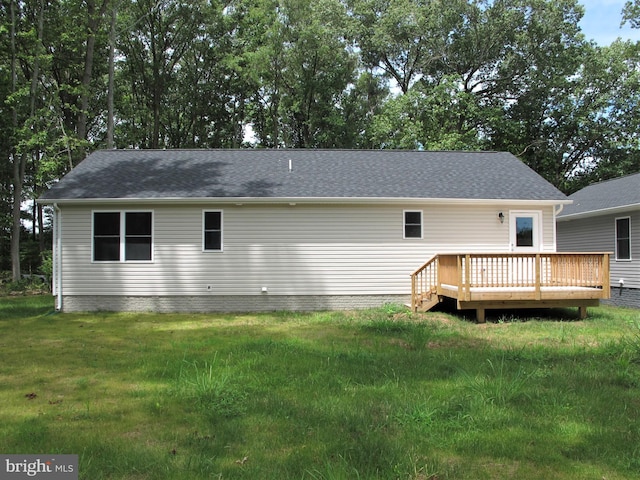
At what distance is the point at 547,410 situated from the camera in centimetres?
452

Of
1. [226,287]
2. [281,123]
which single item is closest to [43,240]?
[281,123]

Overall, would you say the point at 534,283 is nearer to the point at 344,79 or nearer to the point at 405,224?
the point at 405,224

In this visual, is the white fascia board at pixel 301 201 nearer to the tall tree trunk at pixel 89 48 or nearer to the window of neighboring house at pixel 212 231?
the window of neighboring house at pixel 212 231

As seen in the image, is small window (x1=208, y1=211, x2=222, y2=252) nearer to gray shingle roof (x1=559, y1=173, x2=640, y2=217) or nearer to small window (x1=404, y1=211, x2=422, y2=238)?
small window (x1=404, y1=211, x2=422, y2=238)

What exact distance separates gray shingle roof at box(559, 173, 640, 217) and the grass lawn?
261 inches

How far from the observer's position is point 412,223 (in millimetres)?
12734

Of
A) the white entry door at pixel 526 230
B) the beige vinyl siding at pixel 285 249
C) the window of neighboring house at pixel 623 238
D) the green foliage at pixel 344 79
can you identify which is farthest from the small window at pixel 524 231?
the green foliage at pixel 344 79

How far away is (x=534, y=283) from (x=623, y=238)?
5584 mm

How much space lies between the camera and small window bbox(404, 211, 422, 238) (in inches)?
501

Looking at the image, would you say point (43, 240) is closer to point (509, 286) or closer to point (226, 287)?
point (226, 287)

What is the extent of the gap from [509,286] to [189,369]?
7260 millimetres

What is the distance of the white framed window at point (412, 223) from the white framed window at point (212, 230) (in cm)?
485

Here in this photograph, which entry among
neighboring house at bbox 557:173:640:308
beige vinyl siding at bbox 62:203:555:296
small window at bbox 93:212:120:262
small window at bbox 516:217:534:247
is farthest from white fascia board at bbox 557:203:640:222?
small window at bbox 93:212:120:262

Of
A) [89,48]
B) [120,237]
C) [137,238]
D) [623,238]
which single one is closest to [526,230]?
[623,238]
